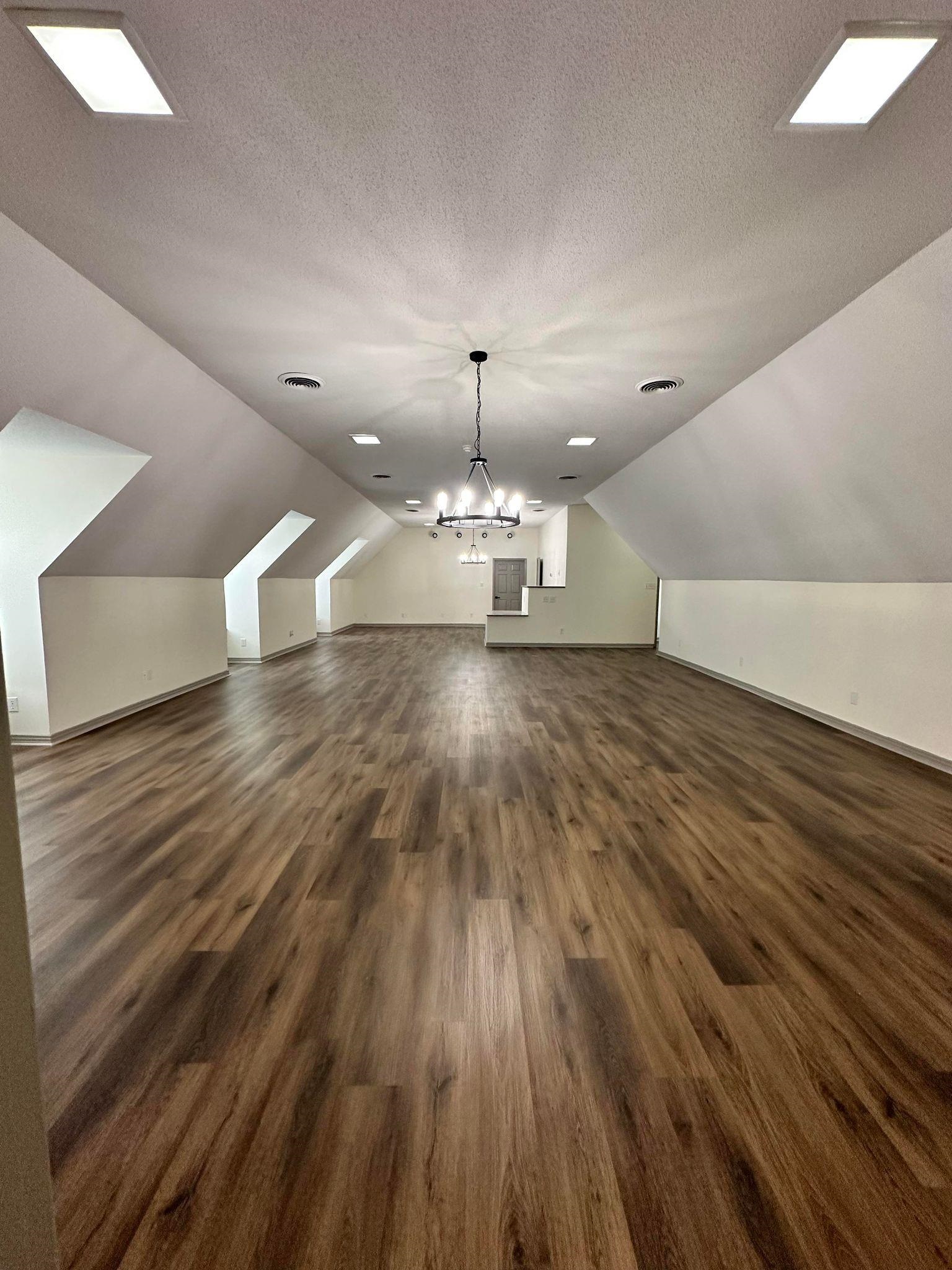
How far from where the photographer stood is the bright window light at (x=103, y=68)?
162cm

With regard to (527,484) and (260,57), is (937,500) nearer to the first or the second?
(260,57)

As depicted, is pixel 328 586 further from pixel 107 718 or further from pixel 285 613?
pixel 107 718

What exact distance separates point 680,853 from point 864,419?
3.09 meters

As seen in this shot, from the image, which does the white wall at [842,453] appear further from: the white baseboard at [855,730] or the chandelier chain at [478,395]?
the chandelier chain at [478,395]

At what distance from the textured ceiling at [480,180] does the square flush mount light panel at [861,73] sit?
0.05m

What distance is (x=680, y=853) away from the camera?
280 centimetres

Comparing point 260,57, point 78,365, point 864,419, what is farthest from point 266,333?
point 864,419

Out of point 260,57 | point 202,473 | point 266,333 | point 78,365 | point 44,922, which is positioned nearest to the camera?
point 260,57

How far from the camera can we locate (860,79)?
68.6 inches

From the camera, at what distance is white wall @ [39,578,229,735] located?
4711 mm

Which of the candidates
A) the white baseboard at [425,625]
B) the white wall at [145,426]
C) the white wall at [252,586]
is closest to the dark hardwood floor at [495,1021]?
the white wall at [145,426]

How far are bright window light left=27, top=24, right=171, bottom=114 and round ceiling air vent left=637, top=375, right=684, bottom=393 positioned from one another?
3.43 metres

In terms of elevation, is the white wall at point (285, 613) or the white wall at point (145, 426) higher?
the white wall at point (145, 426)

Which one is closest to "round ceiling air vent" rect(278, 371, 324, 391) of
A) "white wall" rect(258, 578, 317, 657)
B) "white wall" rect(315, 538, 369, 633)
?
"white wall" rect(258, 578, 317, 657)
